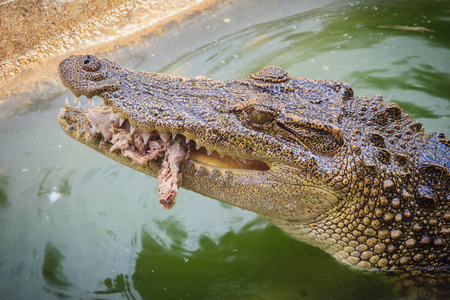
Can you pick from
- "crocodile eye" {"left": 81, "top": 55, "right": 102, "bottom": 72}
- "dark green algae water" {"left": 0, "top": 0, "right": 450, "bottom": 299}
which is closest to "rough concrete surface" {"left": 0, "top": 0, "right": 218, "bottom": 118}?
"dark green algae water" {"left": 0, "top": 0, "right": 450, "bottom": 299}

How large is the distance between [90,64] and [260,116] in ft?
3.88

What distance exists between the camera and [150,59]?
18.8ft

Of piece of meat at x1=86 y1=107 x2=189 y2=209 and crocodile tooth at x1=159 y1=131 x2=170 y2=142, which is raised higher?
crocodile tooth at x1=159 y1=131 x2=170 y2=142

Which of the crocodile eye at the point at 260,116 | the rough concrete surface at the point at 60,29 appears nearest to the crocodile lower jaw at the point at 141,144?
the crocodile eye at the point at 260,116

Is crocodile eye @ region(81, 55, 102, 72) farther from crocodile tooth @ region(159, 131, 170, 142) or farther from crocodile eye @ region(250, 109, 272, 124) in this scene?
crocodile eye @ region(250, 109, 272, 124)

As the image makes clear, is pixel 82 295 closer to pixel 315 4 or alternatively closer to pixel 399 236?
pixel 399 236

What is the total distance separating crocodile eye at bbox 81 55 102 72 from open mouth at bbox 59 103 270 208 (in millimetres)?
287

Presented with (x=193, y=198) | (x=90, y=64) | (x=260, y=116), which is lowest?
(x=193, y=198)

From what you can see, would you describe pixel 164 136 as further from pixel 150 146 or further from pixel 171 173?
pixel 171 173

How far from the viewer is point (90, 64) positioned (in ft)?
8.57

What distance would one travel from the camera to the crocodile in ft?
8.21

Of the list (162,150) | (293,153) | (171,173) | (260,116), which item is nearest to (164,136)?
(162,150)

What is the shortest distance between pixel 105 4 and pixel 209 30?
164 centimetres

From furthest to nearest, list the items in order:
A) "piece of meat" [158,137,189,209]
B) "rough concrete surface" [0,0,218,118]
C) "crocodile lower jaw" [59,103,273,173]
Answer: "rough concrete surface" [0,0,218,118], "crocodile lower jaw" [59,103,273,173], "piece of meat" [158,137,189,209]
